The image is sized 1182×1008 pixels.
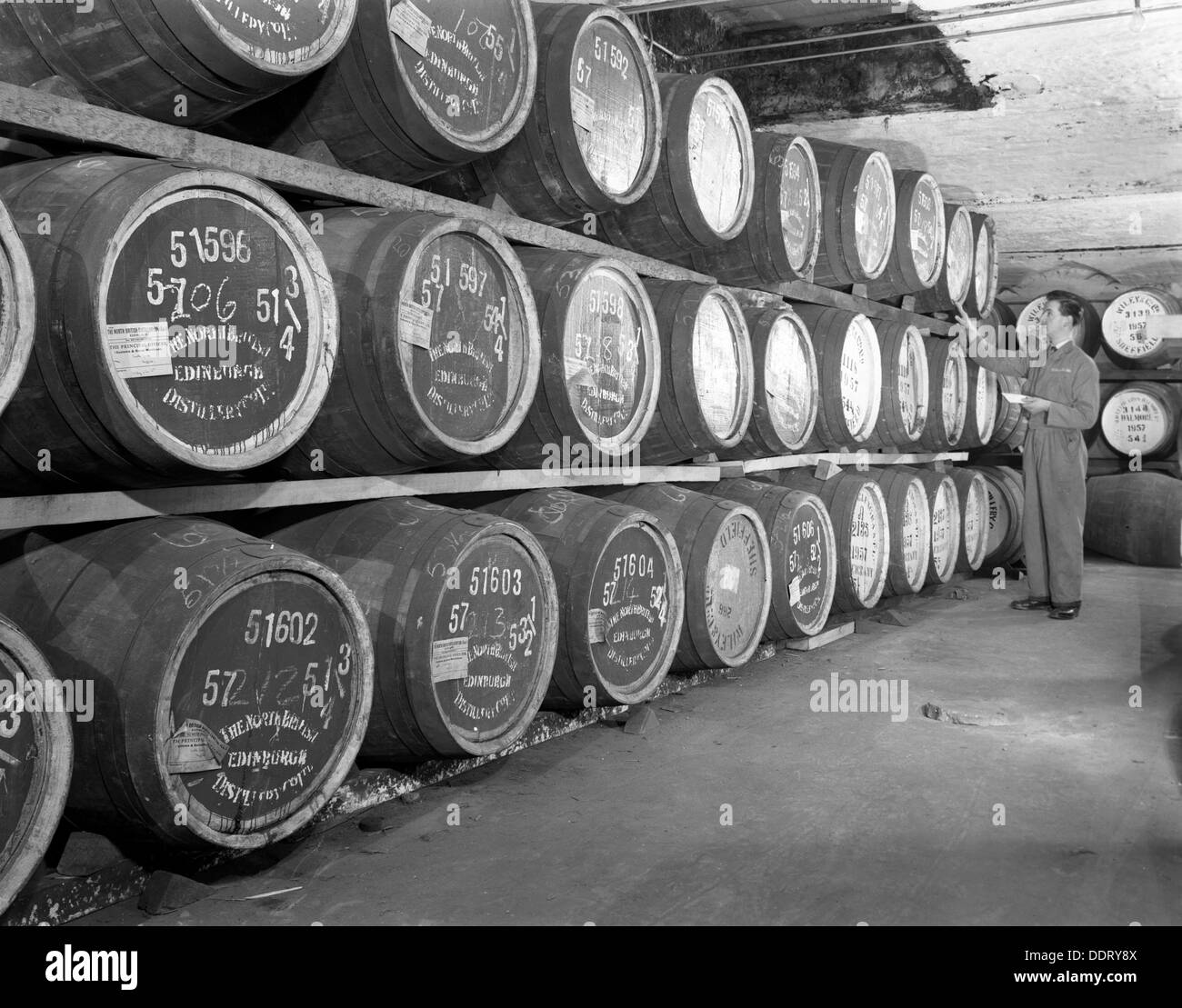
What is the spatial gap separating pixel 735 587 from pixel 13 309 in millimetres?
3227

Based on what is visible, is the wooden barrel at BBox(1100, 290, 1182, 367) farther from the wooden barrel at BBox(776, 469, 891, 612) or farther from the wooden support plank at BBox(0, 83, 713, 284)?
the wooden support plank at BBox(0, 83, 713, 284)

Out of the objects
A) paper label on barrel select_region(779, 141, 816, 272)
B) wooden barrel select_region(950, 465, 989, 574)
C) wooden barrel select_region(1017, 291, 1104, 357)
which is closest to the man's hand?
wooden barrel select_region(950, 465, 989, 574)

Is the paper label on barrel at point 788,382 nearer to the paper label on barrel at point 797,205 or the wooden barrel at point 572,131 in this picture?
the paper label on barrel at point 797,205

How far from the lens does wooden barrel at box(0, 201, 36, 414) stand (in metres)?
1.98

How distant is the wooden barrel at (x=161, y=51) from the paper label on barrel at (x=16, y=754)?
130cm

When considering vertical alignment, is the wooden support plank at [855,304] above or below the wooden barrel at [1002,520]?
above

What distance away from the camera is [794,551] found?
17.0 feet

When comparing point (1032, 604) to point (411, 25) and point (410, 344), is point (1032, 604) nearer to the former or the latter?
point (410, 344)

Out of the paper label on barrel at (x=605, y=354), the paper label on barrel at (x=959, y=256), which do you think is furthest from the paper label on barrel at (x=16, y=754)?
the paper label on barrel at (x=959, y=256)

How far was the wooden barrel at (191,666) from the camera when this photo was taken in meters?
2.26

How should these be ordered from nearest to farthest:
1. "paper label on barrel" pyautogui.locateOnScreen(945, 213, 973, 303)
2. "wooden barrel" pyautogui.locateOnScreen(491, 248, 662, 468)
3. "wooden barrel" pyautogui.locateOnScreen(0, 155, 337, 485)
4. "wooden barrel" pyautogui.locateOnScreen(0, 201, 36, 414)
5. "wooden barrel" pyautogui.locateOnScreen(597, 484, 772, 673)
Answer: "wooden barrel" pyautogui.locateOnScreen(0, 201, 36, 414), "wooden barrel" pyautogui.locateOnScreen(0, 155, 337, 485), "wooden barrel" pyautogui.locateOnScreen(491, 248, 662, 468), "wooden barrel" pyautogui.locateOnScreen(597, 484, 772, 673), "paper label on barrel" pyautogui.locateOnScreen(945, 213, 973, 303)

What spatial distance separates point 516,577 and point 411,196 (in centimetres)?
119

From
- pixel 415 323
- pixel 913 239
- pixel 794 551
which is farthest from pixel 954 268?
pixel 415 323

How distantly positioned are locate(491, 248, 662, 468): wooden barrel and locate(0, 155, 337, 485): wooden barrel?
3.59 feet
